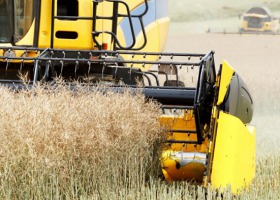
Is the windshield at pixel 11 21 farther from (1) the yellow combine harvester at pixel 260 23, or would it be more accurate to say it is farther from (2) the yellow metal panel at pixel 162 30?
(1) the yellow combine harvester at pixel 260 23

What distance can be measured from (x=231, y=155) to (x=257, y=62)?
2144cm

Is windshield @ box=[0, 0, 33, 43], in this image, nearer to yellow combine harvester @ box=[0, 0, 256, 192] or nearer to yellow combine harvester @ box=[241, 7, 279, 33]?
yellow combine harvester @ box=[0, 0, 256, 192]

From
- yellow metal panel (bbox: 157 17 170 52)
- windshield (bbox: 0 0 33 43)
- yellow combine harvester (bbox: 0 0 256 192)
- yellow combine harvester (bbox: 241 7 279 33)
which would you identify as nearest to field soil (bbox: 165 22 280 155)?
yellow metal panel (bbox: 157 17 170 52)

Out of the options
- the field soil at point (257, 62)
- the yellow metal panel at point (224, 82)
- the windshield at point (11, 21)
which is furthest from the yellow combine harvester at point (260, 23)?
the yellow metal panel at point (224, 82)

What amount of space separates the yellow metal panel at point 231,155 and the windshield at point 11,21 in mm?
1937

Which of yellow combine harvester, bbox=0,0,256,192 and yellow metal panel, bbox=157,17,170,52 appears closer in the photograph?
yellow combine harvester, bbox=0,0,256,192

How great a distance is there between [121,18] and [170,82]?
0.90 m

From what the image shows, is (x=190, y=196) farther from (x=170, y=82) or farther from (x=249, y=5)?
(x=249, y=5)

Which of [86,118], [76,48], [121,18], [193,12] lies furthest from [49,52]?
[193,12]

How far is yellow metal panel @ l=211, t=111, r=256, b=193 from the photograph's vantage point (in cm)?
560

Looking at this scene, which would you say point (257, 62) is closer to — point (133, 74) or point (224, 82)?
point (133, 74)

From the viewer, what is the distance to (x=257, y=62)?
26.8 metres

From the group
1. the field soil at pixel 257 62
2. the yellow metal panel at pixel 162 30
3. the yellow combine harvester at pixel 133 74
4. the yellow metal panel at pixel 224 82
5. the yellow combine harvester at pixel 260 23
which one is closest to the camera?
the yellow combine harvester at pixel 133 74

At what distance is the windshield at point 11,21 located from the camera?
6.77 meters
